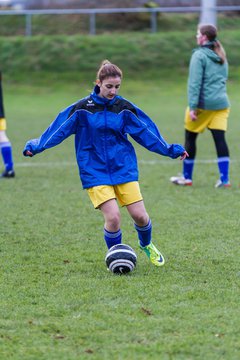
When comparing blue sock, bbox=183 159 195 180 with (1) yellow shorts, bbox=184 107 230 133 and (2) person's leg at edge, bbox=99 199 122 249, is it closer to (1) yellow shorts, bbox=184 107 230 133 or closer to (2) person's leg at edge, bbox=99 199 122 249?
(1) yellow shorts, bbox=184 107 230 133

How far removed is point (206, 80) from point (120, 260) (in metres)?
4.80

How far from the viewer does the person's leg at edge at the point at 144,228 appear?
A: 6.46 metres

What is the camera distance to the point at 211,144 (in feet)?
50.9

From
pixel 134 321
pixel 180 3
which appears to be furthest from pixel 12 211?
pixel 180 3

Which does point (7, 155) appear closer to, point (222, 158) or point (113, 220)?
point (222, 158)

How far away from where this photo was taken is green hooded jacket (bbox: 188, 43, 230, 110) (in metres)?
10.3

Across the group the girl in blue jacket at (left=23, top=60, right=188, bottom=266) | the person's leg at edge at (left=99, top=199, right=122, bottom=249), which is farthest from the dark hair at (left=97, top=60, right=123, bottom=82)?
the person's leg at edge at (left=99, top=199, right=122, bottom=249)

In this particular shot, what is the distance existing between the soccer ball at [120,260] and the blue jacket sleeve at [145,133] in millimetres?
858

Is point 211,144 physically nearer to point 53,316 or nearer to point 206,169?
point 206,169

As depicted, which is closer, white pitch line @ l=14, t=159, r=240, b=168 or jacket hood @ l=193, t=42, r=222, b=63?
jacket hood @ l=193, t=42, r=222, b=63

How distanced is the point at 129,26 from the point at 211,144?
680 inches

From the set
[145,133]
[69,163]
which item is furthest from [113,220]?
[69,163]

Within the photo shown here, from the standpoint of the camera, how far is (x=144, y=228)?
6594mm

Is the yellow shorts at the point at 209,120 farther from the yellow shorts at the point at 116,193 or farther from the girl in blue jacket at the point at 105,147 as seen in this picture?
the yellow shorts at the point at 116,193
